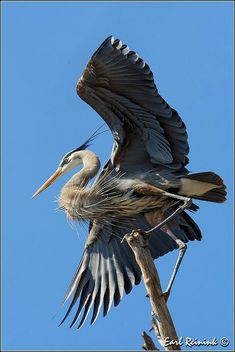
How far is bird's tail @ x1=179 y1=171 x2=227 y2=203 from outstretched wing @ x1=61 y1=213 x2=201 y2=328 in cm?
59

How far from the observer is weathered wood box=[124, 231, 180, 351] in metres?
6.95

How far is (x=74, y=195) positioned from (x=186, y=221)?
51.7 inches

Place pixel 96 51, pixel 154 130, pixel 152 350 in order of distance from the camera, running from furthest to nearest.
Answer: pixel 154 130, pixel 96 51, pixel 152 350

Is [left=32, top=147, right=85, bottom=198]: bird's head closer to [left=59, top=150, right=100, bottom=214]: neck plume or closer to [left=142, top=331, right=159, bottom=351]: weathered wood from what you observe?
[left=59, top=150, right=100, bottom=214]: neck plume

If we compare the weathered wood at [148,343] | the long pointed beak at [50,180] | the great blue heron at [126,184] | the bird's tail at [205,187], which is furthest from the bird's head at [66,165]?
the weathered wood at [148,343]

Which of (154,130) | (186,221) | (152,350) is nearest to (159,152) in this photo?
(154,130)

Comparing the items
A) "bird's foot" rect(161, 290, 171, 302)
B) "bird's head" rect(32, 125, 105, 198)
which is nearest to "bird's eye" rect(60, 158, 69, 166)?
Answer: "bird's head" rect(32, 125, 105, 198)

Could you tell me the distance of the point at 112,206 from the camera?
30.4 ft

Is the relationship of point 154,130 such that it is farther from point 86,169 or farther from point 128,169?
point 86,169

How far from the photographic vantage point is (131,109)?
8.95 m

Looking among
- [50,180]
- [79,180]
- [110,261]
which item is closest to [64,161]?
[50,180]

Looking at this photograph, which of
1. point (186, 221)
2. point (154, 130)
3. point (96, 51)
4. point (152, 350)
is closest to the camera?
point (152, 350)

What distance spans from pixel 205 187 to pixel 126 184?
0.85 m

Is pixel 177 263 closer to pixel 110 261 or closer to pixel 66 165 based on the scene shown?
pixel 110 261
